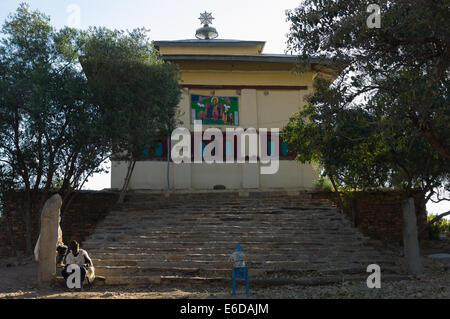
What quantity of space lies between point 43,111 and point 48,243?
13.9ft

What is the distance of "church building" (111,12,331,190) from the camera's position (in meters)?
19.0

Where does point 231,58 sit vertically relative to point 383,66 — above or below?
above

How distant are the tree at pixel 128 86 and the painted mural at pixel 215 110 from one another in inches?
186

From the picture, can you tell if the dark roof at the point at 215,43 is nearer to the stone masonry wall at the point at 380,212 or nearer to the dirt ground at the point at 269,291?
the stone masonry wall at the point at 380,212

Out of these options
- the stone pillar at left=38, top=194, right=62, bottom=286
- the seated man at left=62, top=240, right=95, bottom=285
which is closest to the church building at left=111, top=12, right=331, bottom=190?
the stone pillar at left=38, top=194, right=62, bottom=286

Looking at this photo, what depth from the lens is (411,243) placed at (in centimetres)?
1005

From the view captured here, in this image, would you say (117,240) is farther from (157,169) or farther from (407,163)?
(407,163)

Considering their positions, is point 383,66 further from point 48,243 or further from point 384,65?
point 48,243

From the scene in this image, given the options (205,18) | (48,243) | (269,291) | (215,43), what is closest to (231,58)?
(215,43)

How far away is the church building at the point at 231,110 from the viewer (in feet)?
62.3

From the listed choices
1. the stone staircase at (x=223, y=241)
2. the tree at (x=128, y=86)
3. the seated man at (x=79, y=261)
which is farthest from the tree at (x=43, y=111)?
the seated man at (x=79, y=261)

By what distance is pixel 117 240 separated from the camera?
40.0 feet

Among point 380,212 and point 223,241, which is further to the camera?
point 380,212

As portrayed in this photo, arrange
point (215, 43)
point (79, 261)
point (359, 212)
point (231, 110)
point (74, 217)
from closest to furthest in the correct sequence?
point (79, 261)
point (74, 217)
point (359, 212)
point (231, 110)
point (215, 43)
